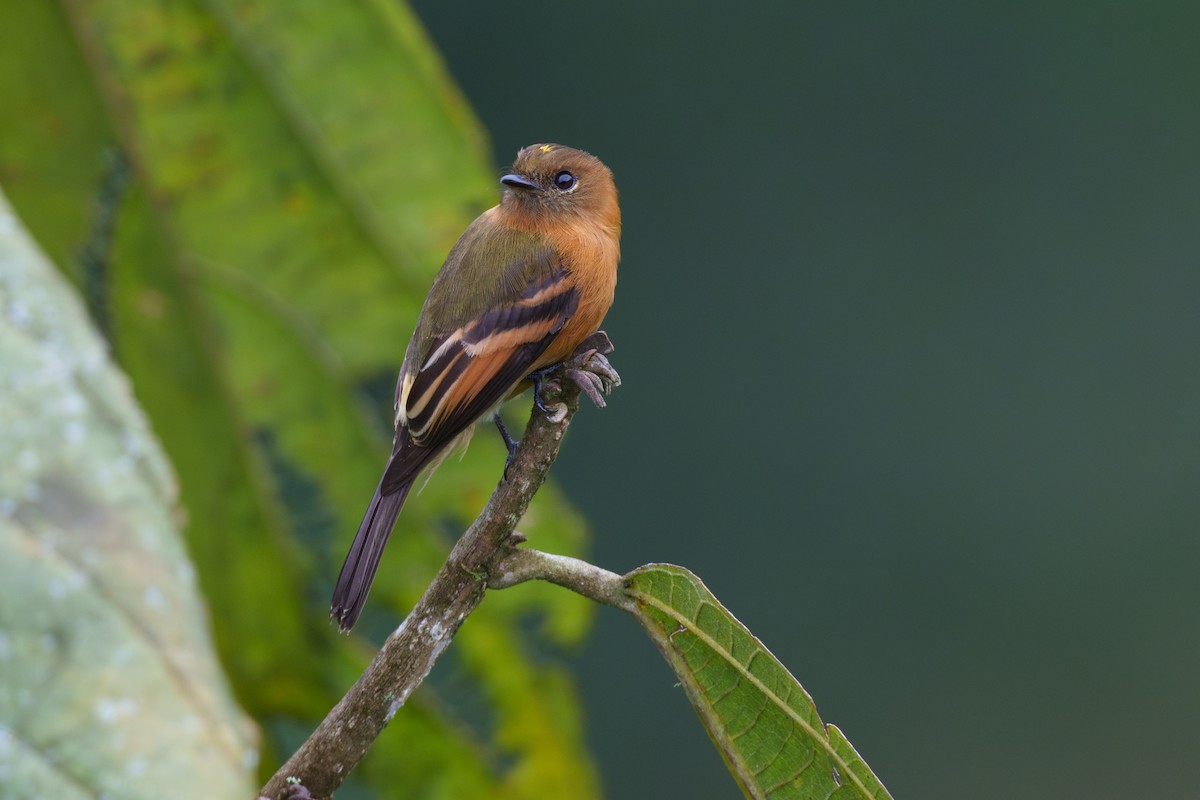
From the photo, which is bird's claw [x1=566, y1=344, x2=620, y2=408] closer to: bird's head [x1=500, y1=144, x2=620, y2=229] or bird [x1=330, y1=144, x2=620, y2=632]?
bird [x1=330, y1=144, x2=620, y2=632]

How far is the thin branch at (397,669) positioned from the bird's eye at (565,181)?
1565 millimetres

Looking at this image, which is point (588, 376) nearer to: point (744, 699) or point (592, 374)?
point (592, 374)

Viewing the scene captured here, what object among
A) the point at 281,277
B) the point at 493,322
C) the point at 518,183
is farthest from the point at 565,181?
the point at 281,277

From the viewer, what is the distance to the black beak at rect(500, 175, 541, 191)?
98.0 inches

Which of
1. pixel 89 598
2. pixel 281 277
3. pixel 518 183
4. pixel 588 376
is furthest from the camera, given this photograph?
pixel 518 183

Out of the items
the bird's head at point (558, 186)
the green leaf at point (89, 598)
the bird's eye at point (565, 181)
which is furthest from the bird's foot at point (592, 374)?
the bird's eye at point (565, 181)

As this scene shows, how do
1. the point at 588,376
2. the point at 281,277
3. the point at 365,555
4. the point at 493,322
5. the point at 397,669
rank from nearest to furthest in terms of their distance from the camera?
the point at 397,669 < the point at 588,376 < the point at 365,555 < the point at 281,277 < the point at 493,322

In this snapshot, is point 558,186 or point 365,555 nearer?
point 365,555

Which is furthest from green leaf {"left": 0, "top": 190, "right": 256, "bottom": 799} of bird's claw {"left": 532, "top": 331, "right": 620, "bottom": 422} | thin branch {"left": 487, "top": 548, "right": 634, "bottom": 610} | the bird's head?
the bird's head

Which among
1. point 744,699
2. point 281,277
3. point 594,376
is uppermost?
point 281,277

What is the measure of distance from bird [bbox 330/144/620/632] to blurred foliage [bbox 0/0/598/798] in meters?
0.08

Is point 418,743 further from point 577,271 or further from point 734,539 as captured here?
point 734,539

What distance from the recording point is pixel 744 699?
1130 millimetres

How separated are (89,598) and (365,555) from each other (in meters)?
0.72
